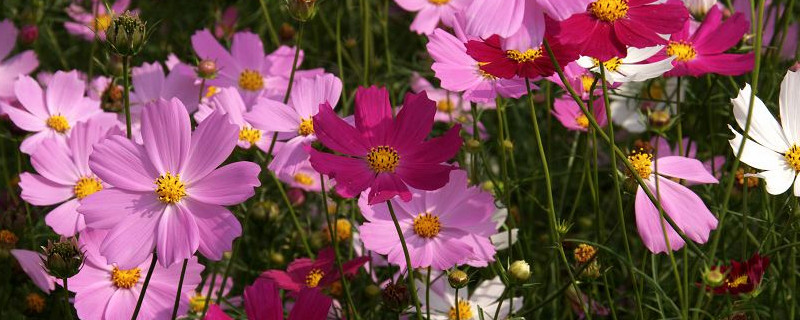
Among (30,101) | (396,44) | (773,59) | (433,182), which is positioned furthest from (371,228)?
(396,44)

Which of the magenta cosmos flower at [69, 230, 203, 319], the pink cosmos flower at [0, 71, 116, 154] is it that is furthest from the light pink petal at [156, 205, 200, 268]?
the pink cosmos flower at [0, 71, 116, 154]

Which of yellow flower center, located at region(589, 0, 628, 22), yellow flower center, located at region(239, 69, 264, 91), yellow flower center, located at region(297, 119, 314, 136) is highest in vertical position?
yellow flower center, located at region(239, 69, 264, 91)

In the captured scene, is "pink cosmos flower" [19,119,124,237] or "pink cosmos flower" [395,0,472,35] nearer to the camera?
"pink cosmos flower" [19,119,124,237]

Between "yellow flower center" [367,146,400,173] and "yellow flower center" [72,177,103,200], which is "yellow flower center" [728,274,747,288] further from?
"yellow flower center" [72,177,103,200]

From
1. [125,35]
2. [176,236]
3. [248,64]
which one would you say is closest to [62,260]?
[176,236]

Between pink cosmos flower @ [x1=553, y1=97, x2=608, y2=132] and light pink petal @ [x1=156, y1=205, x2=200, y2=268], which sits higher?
pink cosmos flower @ [x1=553, y1=97, x2=608, y2=132]

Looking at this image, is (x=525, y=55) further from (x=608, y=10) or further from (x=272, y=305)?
→ (x=272, y=305)
